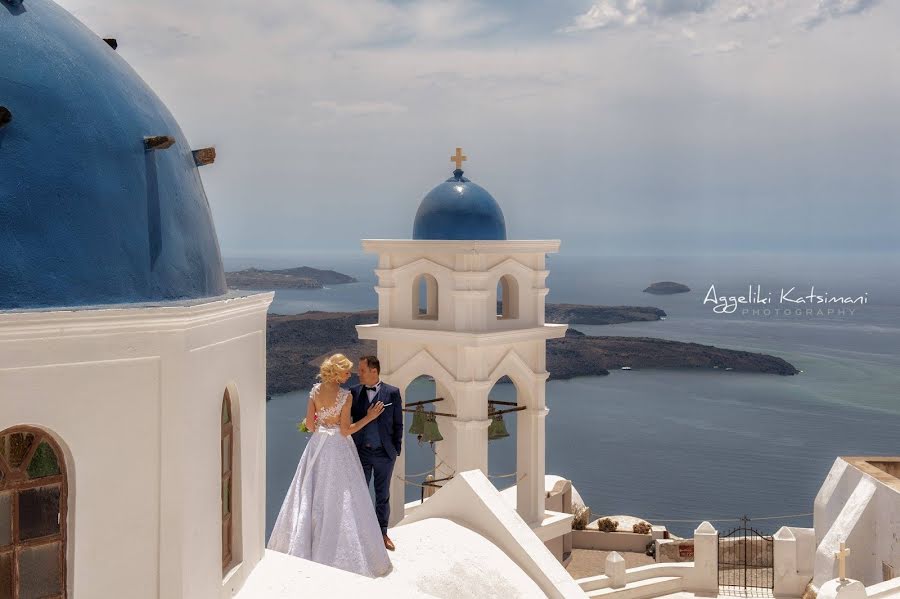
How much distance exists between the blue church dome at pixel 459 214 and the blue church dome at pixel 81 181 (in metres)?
7.50

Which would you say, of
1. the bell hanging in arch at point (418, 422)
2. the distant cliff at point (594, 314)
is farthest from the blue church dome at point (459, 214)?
the distant cliff at point (594, 314)

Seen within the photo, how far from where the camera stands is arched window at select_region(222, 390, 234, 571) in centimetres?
569

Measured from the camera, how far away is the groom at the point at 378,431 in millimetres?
7109

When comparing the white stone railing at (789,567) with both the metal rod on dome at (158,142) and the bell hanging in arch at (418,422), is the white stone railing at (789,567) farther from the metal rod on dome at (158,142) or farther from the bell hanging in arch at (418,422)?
the metal rod on dome at (158,142)

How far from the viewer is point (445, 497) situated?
8703 mm

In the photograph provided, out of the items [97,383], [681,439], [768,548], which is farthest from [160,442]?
[681,439]

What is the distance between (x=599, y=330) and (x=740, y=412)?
2979 centimetres

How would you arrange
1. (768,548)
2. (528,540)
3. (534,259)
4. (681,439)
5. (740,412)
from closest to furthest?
(528,540) → (534,259) → (768,548) → (681,439) → (740,412)

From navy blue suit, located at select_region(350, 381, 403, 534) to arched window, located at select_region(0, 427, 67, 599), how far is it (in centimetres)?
283

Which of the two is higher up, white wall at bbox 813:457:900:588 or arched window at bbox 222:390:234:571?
arched window at bbox 222:390:234:571

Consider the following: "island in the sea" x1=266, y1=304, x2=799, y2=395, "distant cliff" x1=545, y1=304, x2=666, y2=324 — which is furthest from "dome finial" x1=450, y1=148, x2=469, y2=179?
"distant cliff" x1=545, y1=304, x2=666, y2=324

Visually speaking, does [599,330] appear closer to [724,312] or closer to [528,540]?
[724,312]

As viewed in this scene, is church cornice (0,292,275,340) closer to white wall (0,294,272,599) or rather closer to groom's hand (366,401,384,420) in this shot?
white wall (0,294,272,599)

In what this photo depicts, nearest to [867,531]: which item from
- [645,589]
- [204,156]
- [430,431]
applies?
[645,589]
